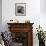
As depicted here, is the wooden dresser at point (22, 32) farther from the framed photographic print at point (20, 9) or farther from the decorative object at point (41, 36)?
the framed photographic print at point (20, 9)

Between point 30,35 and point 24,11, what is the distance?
1004 mm

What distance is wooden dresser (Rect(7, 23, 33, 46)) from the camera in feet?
18.7

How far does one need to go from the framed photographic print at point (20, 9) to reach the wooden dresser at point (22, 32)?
0.49 meters

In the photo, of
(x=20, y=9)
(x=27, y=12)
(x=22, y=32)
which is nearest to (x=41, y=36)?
(x=22, y=32)

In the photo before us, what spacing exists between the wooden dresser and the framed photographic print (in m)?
0.49

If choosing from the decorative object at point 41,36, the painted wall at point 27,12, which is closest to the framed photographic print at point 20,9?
the painted wall at point 27,12

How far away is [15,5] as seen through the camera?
19.4 feet

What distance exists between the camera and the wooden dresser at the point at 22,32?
5703 mm

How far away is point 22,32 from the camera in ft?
19.0

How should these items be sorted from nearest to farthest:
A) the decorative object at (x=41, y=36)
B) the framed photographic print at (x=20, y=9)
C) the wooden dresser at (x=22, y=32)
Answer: the decorative object at (x=41, y=36), the wooden dresser at (x=22, y=32), the framed photographic print at (x=20, y=9)

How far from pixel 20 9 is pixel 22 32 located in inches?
37.0

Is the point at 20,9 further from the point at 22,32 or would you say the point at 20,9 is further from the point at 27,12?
the point at 22,32

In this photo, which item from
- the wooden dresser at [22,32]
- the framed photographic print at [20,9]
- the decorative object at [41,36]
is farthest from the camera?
the framed photographic print at [20,9]

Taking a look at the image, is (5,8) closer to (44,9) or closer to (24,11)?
(24,11)
